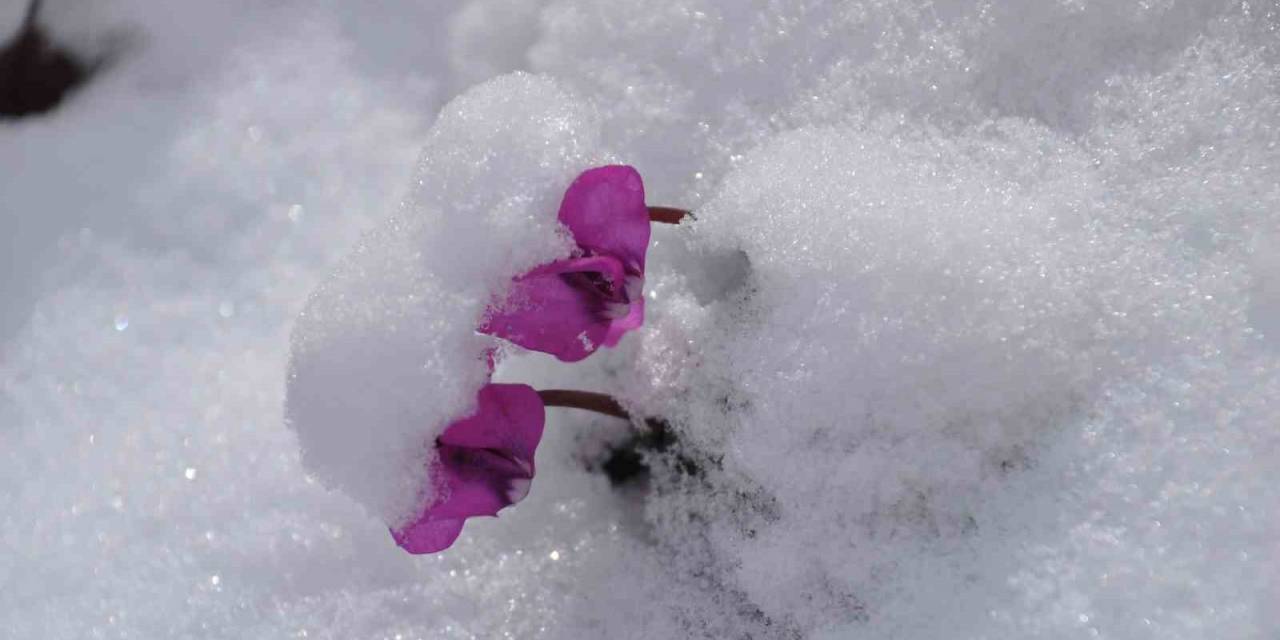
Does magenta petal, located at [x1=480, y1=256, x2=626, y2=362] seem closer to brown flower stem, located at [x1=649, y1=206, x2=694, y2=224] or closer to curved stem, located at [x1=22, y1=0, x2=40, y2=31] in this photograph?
brown flower stem, located at [x1=649, y1=206, x2=694, y2=224]

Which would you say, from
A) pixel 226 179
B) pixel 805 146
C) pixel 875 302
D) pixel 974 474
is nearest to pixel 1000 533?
pixel 974 474

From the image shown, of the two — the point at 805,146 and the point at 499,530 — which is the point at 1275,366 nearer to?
the point at 805,146

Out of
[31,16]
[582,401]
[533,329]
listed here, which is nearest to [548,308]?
[533,329]

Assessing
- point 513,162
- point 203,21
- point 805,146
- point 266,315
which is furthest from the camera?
point 203,21

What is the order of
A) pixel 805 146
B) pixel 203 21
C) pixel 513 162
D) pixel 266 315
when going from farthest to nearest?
pixel 203 21
pixel 266 315
pixel 805 146
pixel 513 162

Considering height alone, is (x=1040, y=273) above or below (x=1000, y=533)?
above

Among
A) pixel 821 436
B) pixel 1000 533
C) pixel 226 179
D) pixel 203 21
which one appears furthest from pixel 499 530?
pixel 203 21

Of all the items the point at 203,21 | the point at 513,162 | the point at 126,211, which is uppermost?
the point at 513,162

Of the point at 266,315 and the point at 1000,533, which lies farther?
the point at 266,315

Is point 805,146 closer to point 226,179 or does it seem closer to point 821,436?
point 821,436

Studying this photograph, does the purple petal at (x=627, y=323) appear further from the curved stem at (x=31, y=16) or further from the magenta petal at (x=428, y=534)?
the curved stem at (x=31, y=16)
